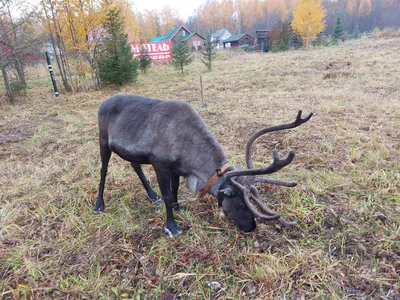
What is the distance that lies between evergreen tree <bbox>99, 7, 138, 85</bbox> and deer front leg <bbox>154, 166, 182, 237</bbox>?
1299 centimetres

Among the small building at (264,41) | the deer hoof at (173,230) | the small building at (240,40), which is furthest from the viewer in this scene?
the small building at (240,40)

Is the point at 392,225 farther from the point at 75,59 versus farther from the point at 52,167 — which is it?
the point at 75,59

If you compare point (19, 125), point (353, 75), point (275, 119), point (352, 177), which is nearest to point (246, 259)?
point (352, 177)

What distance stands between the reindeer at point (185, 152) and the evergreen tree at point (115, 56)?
40.4ft

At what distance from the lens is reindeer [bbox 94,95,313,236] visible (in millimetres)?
2705

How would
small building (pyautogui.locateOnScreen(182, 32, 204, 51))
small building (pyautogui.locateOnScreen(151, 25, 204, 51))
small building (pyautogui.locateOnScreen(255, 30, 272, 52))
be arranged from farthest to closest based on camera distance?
small building (pyautogui.locateOnScreen(182, 32, 204, 51)) < small building (pyautogui.locateOnScreen(151, 25, 204, 51)) < small building (pyautogui.locateOnScreen(255, 30, 272, 52))

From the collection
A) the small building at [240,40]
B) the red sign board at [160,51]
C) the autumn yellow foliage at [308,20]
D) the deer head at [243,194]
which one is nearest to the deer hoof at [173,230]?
the deer head at [243,194]

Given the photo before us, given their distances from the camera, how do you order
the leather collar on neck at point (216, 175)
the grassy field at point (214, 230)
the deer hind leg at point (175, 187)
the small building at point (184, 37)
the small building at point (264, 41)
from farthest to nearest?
the small building at point (184, 37) → the small building at point (264, 41) → the deer hind leg at point (175, 187) → the leather collar on neck at point (216, 175) → the grassy field at point (214, 230)

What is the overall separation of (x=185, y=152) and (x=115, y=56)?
13604 mm

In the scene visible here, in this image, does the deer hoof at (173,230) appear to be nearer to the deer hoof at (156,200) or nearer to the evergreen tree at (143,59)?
the deer hoof at (156,200)

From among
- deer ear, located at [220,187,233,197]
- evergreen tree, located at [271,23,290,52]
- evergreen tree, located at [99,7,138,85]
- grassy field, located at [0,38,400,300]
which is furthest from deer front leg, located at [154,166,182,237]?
evergreen tree, located at [271,23,290,52]

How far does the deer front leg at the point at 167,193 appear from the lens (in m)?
2.97

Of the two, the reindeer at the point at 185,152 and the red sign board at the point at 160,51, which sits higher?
the red sign board at the point at 160,51

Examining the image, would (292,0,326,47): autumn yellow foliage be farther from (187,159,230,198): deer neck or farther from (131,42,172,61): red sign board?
(187,159,230,198): deer neck
